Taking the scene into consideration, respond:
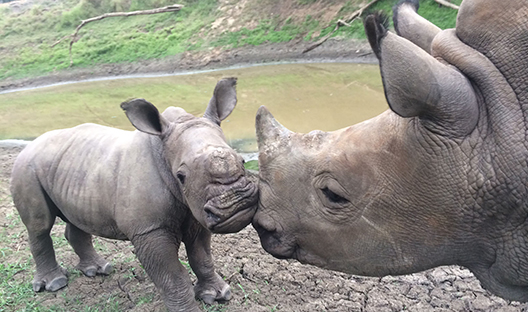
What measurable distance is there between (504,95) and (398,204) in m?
0.63

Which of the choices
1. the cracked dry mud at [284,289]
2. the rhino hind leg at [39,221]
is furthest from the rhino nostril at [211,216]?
the rhino hind leg at [39,221]

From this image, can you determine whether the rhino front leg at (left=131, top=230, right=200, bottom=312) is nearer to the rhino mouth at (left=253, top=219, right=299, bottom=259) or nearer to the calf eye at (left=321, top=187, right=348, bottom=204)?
the rhino mouth at (left=253, top=219, right=299, bottom=259)

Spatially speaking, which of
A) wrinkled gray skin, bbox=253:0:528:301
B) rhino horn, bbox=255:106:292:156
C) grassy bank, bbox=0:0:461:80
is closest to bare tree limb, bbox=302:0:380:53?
grassy bank, bbox=0:0:461:80

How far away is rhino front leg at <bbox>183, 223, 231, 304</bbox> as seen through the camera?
3.96 metres

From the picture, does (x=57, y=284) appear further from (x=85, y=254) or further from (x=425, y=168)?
(x=425, y=168)

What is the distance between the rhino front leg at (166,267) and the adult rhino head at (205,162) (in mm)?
340

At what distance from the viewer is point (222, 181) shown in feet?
9.90

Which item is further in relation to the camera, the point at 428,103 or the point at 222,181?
the point at 222,181

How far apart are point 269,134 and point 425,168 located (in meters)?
0.86

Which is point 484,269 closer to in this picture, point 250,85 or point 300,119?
point 300,119

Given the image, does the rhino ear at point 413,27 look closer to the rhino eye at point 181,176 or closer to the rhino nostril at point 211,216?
the rhino nostril at point 211,216

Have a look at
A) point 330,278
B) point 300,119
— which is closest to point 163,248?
point 330,278

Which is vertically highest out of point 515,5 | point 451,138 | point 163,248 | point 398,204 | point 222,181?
point 515,5

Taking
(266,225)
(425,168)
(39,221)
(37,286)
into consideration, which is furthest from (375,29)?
(37,286)
